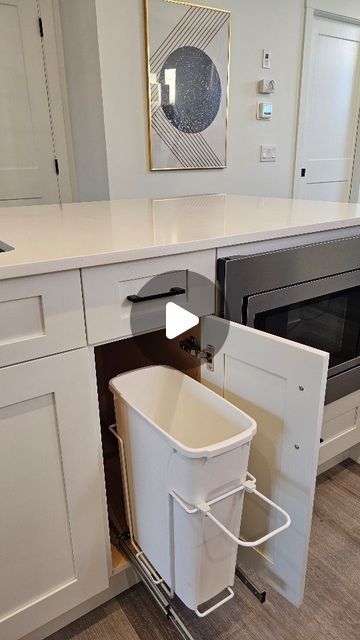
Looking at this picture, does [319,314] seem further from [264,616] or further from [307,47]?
[307,47]

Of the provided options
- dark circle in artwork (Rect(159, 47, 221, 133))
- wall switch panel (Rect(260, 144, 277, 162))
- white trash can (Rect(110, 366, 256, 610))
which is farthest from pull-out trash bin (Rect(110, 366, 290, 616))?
wall switch panel (Rect(260, 144, 277, 162))

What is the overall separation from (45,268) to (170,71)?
90.7 inches

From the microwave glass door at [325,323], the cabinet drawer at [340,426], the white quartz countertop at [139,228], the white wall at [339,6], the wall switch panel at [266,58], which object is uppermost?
the white wall at [339,6]

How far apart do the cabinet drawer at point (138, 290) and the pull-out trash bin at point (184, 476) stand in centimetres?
18

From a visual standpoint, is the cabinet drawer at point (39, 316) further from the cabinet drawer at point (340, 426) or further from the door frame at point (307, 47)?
the door frame at point (307, 47)

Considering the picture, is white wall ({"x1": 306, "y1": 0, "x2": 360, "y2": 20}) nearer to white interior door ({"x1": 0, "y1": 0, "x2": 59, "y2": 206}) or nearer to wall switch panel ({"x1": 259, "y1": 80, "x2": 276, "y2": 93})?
wall switch panel ({"x1": 259, "y1": 80, "x2": 276, "y2": 93})

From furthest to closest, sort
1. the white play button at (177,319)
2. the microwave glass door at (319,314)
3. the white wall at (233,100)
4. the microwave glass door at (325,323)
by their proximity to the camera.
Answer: the white wall at (233,100)
the microwave glass door at (325,323)
the microwave glass door at (319,314)
the white play button at (177,319)

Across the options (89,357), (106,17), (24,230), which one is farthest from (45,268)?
(106,17)

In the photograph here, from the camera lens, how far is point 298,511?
2.89ft

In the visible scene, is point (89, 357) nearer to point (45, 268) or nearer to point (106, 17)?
point (45, 268)

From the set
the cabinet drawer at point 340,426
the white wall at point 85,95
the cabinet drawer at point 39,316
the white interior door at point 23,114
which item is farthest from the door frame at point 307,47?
the cabinet drawer at point 39,316

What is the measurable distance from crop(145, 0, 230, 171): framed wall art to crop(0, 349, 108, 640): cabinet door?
211 cm

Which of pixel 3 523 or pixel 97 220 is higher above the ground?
pixel 97 220

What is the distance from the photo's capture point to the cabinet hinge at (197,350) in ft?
3.29
